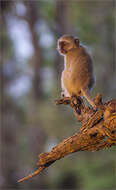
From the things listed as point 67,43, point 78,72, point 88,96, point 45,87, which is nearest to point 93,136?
point 88,96

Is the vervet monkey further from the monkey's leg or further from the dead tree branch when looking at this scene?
the dead tree branch

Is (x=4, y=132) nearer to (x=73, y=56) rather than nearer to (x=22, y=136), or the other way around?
(x=22, y=136)

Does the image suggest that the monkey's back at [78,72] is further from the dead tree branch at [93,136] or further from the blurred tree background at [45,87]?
the blurred tree background at [45,87]

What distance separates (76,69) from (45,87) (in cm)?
955

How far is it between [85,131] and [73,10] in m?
9.35

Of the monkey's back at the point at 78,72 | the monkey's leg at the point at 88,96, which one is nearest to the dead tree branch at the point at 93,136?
the monkey's leg at the point at 88,96

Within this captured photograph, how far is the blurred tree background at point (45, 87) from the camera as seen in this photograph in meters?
9.15

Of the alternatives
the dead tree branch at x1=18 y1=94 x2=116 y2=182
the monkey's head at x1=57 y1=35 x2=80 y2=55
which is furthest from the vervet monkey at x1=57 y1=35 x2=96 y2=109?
the dead tree branch at x1=18 y1=94 x2=116 y2=182

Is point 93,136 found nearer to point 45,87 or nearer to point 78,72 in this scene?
point 78,72

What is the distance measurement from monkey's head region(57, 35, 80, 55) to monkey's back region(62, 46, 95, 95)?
0.15ft

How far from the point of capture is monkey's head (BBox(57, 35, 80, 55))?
123 inches

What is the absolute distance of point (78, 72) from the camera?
9.96 ft

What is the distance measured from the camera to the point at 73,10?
37.3ft

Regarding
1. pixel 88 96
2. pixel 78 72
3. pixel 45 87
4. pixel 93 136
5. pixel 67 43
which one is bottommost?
pixel 93 136
